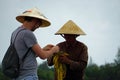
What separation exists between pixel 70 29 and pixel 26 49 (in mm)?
2116

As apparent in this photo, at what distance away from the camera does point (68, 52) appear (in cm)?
778

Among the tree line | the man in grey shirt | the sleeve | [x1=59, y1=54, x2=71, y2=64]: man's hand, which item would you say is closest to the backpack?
the man in grey shirt

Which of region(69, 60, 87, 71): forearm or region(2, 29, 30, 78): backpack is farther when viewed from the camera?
region(69, 60, 87, 71): forearm

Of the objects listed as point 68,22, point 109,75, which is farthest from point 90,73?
point 68,22

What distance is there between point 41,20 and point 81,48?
6.14 ft

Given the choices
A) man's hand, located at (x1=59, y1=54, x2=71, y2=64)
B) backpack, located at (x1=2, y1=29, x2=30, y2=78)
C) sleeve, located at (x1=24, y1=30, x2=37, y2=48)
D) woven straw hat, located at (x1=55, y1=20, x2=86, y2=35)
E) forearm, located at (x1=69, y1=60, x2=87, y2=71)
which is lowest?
forearm, located at (x1=69, y1=60, x2=87, y2=71)

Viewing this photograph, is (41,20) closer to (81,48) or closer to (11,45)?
(11,45)

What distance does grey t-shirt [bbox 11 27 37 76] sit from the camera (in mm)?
5734

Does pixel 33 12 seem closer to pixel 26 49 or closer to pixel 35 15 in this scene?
pixel 35 15

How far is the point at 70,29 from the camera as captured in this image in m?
7.80

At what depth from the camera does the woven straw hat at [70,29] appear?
25.3 ft

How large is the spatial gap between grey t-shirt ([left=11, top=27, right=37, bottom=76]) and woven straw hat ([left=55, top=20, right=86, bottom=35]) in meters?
1.94

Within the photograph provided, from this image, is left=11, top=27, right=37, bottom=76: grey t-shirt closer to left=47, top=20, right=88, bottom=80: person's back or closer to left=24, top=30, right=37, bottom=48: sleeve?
left=24, top=30, right=37, bottom=48: sleeve

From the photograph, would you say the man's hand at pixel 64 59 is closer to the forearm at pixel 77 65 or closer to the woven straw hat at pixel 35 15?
the forearm at pixel 77 65
